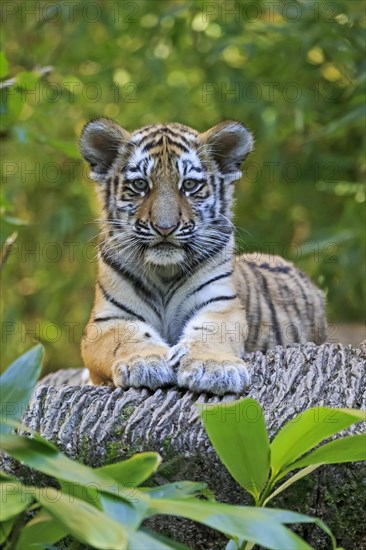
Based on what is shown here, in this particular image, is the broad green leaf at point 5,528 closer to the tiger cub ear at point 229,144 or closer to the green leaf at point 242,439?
the green leaf at point 242,439

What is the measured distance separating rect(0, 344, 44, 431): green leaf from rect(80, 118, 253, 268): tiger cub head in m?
1.73

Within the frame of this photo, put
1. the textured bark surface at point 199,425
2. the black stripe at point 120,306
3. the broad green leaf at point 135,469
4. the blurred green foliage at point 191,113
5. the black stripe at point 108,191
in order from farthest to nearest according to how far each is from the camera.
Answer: the blurred green foliage at point 191,113, the black stripe at point 108,191, the black stripe at point 120,306, the textured bark surface at point 199,425, the broad green leaf at point 135,469

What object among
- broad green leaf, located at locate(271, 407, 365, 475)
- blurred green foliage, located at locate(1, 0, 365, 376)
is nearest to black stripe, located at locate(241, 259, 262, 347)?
blurred green foliage, located at locate(1, 0, 365, 376)

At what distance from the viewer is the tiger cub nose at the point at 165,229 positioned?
3.98 m

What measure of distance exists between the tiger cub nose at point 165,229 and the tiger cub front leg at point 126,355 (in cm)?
41

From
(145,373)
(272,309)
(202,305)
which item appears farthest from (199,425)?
(272,309)

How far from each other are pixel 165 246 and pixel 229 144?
2.44 ft

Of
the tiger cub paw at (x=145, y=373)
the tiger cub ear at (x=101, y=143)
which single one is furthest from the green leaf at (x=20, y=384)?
the tiger cub ear at (x=101, y=143)

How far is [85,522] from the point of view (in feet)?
6.39

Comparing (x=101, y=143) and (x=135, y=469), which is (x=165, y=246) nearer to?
(x=101, y=143)

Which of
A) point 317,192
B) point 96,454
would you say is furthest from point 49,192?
point 96,454

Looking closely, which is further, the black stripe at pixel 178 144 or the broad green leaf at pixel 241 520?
the black stripe at pixel 178 144

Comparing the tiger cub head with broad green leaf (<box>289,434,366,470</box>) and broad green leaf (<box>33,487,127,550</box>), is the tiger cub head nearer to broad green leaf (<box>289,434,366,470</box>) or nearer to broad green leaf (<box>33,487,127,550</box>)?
broad green leaf (<box>289,434,366,470</box>)

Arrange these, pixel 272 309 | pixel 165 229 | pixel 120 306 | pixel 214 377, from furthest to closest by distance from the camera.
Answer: pixel 272 309 → pixel 120 306 → pixel 165 229 → pixel 214 377
